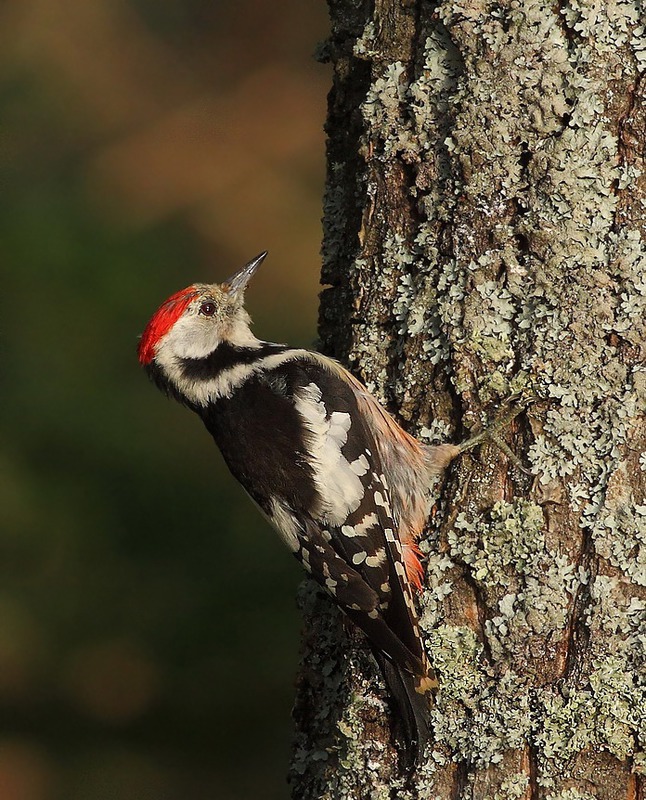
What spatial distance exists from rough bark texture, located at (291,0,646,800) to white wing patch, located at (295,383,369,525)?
0.80ft

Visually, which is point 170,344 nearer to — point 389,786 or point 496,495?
point 496,495

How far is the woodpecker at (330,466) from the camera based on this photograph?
2.50 meters

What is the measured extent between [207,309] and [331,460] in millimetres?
681

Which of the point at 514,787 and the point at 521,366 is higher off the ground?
the point at 521,366

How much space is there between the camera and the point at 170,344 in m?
3.13

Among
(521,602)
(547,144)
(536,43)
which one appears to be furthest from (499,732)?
(536,43)

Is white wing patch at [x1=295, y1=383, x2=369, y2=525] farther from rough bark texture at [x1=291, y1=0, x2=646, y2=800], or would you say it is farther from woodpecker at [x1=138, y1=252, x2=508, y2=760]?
rough bark texture at [x1=291, y1=0, x2=646, y2=800]

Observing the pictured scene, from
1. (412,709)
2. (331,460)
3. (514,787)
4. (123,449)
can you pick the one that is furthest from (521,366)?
(123,449)

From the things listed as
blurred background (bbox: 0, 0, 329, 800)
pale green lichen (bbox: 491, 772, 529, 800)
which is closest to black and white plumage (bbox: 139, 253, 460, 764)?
pale green lichen (bbox: 491, 772, 529, 800)

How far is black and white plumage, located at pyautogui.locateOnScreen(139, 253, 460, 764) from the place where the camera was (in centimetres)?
251

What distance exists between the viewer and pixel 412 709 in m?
2.42

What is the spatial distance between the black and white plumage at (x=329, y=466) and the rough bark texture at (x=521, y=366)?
75mm

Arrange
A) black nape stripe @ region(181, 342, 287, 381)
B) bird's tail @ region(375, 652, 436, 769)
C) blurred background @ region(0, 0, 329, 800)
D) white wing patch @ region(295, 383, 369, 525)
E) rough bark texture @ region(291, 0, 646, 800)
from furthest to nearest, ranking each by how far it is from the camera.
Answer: blurred background @ region(0, 0, 329, 800)
black nape stripe @ region(181, 342, 287, 381)
white wing patch @ region(295, 383, 369, 525)
bird's tail @ region(375, 652, 436, 769)
rough bark texture @ region(291, 0, 646, 800)

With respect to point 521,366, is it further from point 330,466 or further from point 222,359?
point 222,359
